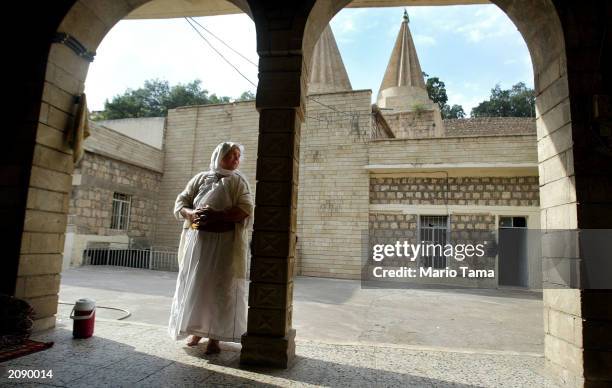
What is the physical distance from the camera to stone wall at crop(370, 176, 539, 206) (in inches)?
464

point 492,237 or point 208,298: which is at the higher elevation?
point 492,237

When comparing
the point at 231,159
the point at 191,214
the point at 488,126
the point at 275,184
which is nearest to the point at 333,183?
the point at 231,159

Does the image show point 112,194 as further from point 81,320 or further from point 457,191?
Result: point 457,191

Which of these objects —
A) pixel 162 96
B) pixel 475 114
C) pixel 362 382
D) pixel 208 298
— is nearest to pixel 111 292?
pixel 208 298

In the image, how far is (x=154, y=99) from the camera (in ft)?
102

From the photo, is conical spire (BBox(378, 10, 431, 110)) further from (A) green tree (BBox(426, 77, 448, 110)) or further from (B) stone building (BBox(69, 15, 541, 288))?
(A) green tree (BBox(426, 77, 448, 110))

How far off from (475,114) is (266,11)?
135ft

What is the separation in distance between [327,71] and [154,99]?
61.5 ft

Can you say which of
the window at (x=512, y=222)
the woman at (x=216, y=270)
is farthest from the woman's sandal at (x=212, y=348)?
the window at (x=512, y=222)

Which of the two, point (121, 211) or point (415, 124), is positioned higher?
point (415, 124)

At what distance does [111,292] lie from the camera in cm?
704

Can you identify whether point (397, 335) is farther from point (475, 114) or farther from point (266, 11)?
point (475, 114)

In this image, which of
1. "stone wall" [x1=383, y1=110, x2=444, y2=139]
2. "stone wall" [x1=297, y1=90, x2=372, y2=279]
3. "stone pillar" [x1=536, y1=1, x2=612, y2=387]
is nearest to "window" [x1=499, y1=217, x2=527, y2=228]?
"stone wall" [x1=297, y1=90, x2=372, y2=279]

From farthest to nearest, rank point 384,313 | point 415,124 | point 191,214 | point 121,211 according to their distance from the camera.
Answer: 1. point 415,124
2. point 121,211
3. point 384,313
4. point 191,214
